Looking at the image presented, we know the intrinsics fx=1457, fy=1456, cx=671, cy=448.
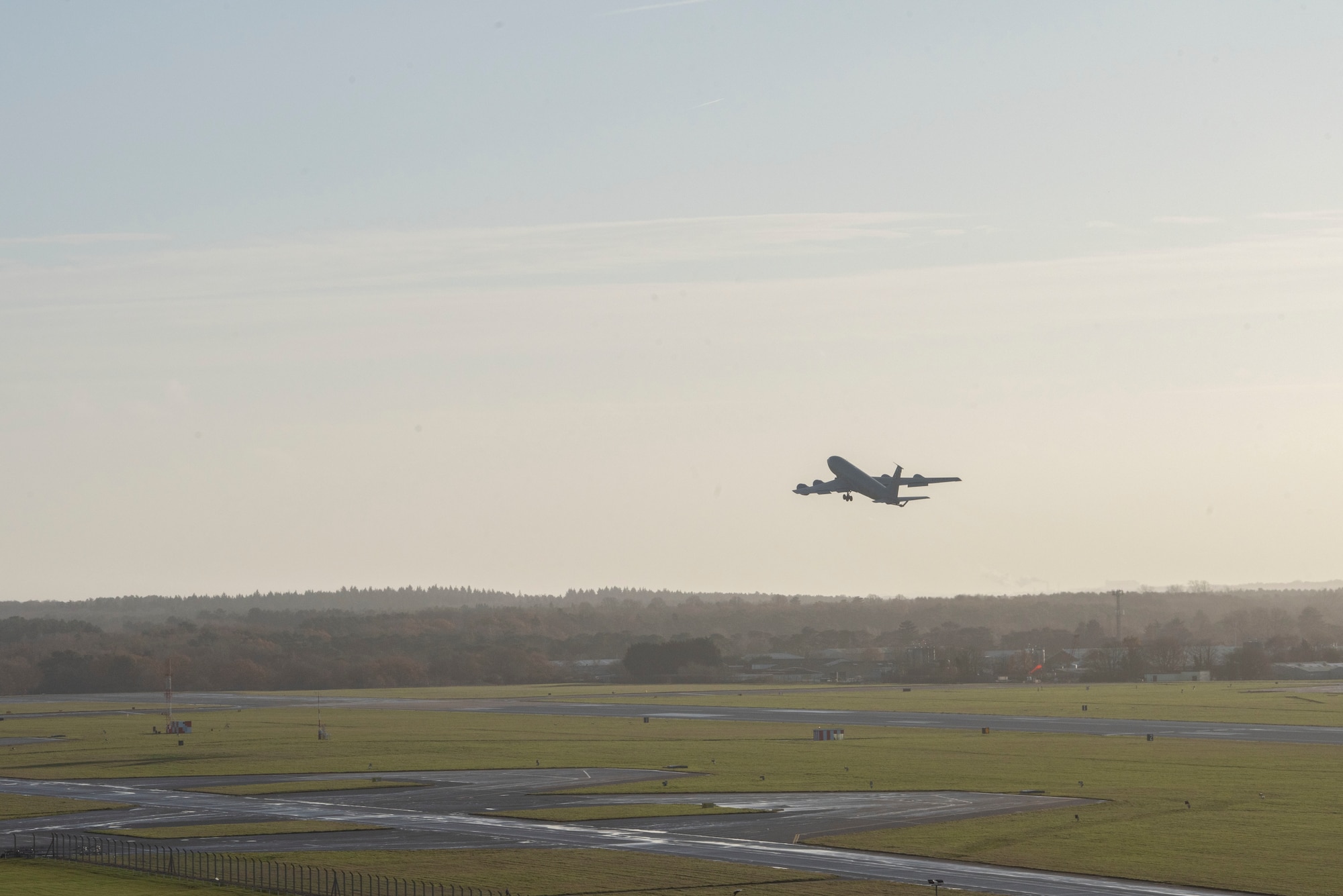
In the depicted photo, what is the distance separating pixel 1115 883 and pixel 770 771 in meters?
51.4

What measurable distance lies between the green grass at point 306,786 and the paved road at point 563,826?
203 centimetres

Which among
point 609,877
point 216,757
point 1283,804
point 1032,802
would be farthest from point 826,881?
point 216,757

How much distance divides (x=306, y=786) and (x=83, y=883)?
137ft

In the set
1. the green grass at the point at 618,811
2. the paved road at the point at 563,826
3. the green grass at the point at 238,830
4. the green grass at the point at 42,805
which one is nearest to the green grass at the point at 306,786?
the paved road at the point at 563,826

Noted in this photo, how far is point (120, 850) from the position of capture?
7656 cm

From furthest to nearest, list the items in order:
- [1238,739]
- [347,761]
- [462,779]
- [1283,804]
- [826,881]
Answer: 1. [1238,739]
2. [347,761]
3. [462,779]
4. [1283,804]
5. [826,881]

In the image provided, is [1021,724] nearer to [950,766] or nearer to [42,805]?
[950,766]

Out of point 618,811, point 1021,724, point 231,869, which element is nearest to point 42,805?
point 231,869

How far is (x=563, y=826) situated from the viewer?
284 ft

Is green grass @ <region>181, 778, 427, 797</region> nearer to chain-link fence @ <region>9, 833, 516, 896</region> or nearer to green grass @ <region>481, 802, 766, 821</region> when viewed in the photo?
green grass @ <region>481, 802, 766, 821</region>

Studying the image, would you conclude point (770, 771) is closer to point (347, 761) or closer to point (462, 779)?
point (462, 779)

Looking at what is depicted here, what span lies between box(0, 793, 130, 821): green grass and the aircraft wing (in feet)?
196

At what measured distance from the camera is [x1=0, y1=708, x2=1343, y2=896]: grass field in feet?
247

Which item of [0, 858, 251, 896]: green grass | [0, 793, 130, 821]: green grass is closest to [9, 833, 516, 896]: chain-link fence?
[0, 858, 251, 896]: green grass
